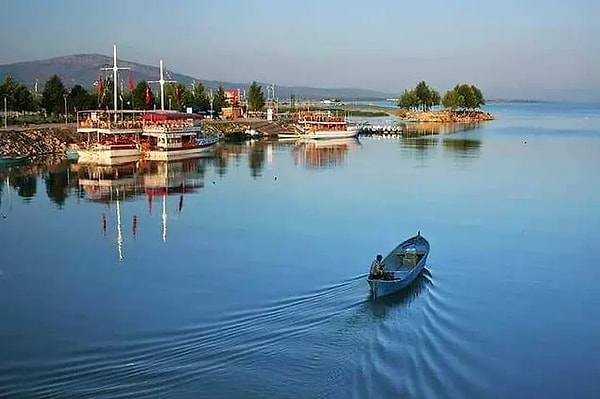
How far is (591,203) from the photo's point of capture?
108 ft

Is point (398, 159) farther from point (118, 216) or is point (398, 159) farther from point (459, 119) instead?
point (459, 119)

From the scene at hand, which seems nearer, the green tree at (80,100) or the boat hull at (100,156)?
the boat hull at (100,156)

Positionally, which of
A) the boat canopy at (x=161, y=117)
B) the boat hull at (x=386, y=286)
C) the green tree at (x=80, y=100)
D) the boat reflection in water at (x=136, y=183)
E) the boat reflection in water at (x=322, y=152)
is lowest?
the boat hull at (x=386, y=286)

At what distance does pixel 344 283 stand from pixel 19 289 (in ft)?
26.7

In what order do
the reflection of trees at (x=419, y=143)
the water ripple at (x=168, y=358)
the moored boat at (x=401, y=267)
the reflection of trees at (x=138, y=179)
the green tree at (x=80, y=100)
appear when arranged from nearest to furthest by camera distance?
the water ripple at (x=168, y=358) → the moored boat at (x=401, y=267) → the reflection of trees at (x=138, y=179) → the reflection of trees at (x=419, y=143) → the green tree at (x=80, y=100)

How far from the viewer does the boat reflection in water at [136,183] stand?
3114 cm

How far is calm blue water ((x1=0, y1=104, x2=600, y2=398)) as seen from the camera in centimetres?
1264

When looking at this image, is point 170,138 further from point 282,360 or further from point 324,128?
point 282,360

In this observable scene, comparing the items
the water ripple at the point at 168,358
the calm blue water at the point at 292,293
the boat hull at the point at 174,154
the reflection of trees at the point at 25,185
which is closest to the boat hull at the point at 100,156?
the boat hull at the point at 174,154

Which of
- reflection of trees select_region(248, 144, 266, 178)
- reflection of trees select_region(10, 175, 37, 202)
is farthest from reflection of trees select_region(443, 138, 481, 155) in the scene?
reflection of trees select_region(10, 175, 37, 202)

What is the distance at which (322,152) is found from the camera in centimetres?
6209

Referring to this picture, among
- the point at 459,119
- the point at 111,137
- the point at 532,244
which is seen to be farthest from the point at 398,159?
the point at 459,119

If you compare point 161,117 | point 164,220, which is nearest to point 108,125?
point 161,117

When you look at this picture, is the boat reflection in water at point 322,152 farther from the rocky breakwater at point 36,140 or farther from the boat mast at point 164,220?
the rocky breakwater at point 36,140
